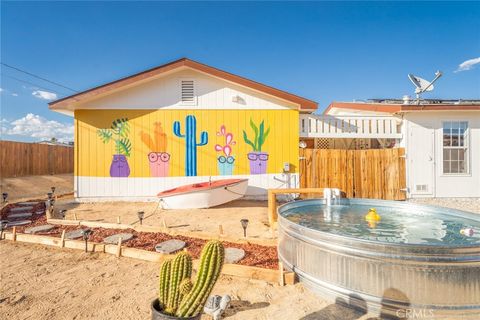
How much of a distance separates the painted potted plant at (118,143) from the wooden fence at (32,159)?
1073cm

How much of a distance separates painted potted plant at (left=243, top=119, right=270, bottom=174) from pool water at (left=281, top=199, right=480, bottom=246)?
368 cm

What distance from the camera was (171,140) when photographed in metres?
9.70

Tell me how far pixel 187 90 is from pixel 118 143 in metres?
3.51

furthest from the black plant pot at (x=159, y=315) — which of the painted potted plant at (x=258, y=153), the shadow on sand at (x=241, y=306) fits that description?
the painted potted plant at (x=258, y=153)

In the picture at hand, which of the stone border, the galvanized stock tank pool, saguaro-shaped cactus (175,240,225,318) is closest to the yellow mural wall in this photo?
the stone border

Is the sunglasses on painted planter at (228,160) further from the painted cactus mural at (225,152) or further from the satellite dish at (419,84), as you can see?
the satellite dish at (419,84)

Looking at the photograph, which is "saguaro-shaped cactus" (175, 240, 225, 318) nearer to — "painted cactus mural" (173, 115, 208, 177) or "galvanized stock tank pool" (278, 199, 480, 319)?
"galvanized stock tank pool" (278, 199, 480, 319)

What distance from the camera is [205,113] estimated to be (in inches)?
385

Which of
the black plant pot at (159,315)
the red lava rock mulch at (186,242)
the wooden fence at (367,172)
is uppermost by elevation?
the wooden fence at (367,172)

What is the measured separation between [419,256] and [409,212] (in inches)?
150

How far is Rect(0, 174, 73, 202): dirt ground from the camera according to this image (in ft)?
41.4

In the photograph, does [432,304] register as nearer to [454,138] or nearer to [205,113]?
[205,113]

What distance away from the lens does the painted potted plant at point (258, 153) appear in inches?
386

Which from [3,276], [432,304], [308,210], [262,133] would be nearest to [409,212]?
[308,210]
